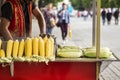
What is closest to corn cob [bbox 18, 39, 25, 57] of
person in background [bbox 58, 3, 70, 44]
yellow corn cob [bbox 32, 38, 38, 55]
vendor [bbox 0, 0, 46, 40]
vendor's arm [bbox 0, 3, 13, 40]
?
yellow corn cob [bbox 32, 38, 38, 55]

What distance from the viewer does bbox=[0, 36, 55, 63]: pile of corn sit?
19.9 feet

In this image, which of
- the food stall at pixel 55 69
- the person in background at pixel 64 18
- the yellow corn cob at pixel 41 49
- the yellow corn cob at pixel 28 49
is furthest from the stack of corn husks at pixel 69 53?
the person in background at pixel 64 18

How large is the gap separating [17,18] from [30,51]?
4.97 feet

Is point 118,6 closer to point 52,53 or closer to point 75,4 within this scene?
point 52,53

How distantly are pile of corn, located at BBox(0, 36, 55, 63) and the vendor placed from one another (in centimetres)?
82

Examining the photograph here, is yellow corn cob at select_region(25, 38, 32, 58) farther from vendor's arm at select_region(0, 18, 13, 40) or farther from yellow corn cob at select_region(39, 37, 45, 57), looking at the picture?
vendor's arm at select_region(0, 18, 13, 40)

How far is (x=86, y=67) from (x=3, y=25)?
1646 mm

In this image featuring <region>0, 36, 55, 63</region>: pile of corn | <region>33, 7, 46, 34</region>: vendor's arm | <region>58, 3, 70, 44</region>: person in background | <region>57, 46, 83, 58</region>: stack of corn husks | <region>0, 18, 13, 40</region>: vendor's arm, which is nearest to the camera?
<region>0, 36, 55, 63</region>: pile of corn

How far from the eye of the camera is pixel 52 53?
6.20 meters

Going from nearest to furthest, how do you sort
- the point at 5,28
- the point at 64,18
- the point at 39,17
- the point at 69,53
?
the point at 69,53 < the point at 5,28 < the point at 39,17 < the point at 64,18

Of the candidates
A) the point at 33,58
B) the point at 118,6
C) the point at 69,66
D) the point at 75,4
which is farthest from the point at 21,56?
the point at 75,4

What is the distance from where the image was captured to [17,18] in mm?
7527

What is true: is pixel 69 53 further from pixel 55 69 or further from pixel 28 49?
pixel 28 49

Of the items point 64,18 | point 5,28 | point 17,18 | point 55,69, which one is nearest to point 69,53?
point 55,69
